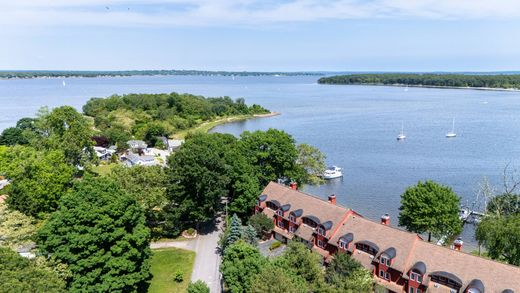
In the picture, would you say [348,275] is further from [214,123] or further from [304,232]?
[214,123]

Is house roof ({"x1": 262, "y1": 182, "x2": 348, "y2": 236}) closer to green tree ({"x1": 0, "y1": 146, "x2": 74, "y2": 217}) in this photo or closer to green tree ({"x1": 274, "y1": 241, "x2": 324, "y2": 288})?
green tree ({"x1": 274, "y1": 241, "x2": 324, "y2": 288})

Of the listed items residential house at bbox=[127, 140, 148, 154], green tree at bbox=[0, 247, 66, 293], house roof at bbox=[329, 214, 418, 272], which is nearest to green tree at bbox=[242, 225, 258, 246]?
house roof at bbox=[329, 214, 418, 272]

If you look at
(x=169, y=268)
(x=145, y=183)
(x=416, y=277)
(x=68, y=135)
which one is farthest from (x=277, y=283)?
(x=68, y=135)

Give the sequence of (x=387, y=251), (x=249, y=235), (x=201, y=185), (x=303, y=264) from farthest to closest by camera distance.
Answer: (x=201, y=185)
(x=249, y=235)
(x=387, y=251)
(x=303, y=264)

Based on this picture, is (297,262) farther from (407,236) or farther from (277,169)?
(277,169)

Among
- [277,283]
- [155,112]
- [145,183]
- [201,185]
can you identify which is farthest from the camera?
[155,112]

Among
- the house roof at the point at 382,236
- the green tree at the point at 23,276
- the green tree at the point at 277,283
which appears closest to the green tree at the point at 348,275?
the green tree at the point at 277,283
